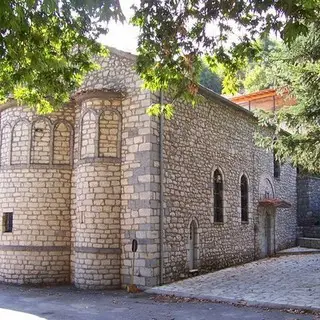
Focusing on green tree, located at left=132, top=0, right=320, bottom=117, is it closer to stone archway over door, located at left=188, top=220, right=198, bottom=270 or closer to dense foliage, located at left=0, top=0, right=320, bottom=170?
dense foliage, located at left=0, top=0, right=320, bottom=170

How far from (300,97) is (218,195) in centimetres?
514

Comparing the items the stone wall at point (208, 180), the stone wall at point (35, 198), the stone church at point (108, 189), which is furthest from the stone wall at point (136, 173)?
the stone wall at point (35, 198)

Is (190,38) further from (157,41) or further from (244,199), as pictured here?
(244,199)

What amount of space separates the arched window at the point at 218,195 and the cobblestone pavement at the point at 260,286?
69.9 inches

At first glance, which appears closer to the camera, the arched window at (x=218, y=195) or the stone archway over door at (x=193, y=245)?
the stone archway over door at (x=193, y=245)

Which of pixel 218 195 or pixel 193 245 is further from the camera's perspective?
pixel 218 195

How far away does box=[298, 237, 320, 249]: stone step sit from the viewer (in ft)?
66.7

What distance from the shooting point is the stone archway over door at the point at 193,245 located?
1284 centimetres

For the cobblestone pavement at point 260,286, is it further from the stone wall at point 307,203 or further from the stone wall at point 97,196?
the stone wall at point 307,203

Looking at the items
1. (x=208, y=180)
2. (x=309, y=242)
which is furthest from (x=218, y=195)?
(x=309, y=242)

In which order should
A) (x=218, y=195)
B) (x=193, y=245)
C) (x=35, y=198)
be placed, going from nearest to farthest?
(x=35, y=198) < (x=193, y=245) < (x=218, y=195)

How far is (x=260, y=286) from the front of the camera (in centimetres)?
1115

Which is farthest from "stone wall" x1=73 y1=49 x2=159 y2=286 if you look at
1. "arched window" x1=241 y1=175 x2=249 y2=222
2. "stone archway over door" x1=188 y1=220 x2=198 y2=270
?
"arched window" x1=241 y1=175 x2=249 y2=222

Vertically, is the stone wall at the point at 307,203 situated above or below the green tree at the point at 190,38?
below
